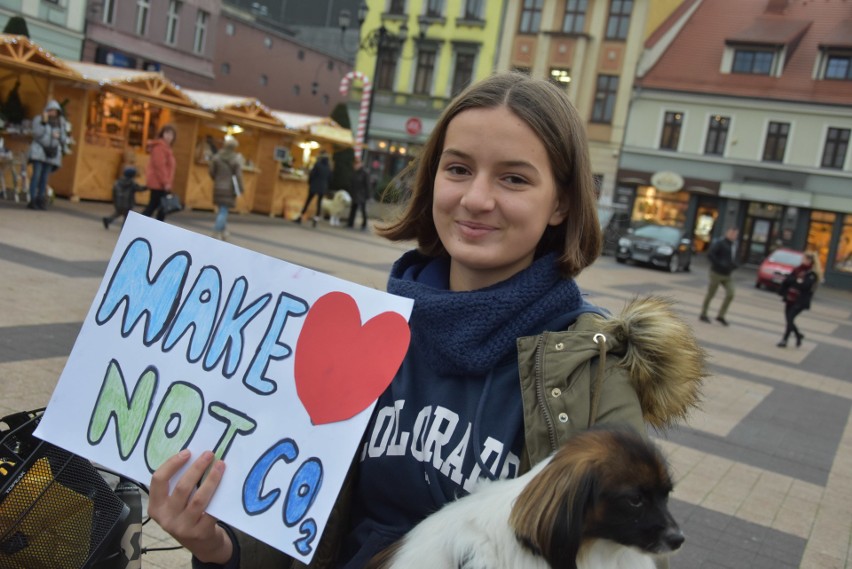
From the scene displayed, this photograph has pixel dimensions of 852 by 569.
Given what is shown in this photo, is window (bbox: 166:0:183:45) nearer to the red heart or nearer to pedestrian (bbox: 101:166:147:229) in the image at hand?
pedestrian (bbox: 101:166:147:229)

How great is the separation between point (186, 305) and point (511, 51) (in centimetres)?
4302

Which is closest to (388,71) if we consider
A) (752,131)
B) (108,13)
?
(108,13)

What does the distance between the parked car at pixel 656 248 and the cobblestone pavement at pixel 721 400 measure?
1102 centimetres

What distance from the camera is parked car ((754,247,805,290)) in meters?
28.0

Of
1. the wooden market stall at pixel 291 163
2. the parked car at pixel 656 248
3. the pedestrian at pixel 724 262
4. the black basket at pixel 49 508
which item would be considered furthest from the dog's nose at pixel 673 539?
the parked car at pixel 656 248

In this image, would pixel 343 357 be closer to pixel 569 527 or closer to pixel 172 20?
pixel 569 527

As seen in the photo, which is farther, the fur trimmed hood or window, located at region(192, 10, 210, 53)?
window, located at region(192, 10, 210, 53)

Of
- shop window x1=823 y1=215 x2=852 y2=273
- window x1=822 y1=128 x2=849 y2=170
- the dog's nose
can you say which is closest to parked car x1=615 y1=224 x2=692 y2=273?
shop window x1=823 y1=215 x2=852 y2=273

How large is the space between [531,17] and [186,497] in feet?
143

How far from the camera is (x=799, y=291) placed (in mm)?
14414

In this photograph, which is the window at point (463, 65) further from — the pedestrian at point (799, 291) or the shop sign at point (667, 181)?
the pedestrian at point (799, 291)

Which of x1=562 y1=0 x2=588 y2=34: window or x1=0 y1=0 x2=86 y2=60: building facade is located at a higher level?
x1=562 y1=0 x2=588 y2=34: window

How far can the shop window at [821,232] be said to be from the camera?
3594 cm

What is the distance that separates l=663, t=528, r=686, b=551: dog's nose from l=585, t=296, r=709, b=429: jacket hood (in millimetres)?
232
